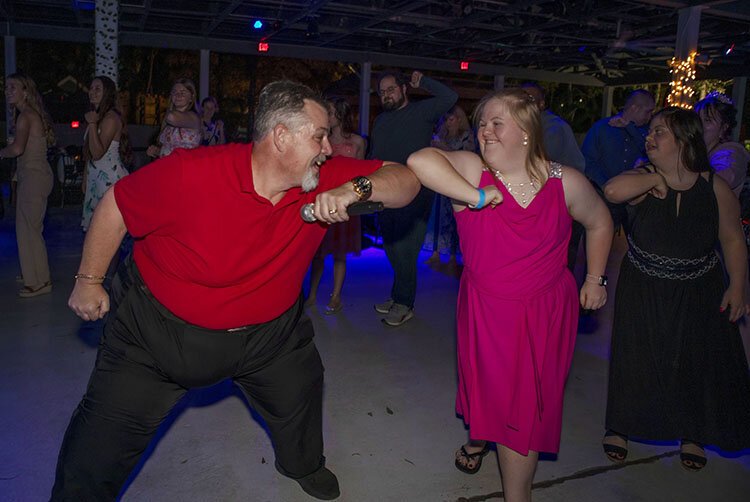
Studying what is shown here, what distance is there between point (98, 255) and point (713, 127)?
351cm

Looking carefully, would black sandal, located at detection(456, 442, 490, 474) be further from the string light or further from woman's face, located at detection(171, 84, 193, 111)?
the string light

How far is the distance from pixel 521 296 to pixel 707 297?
123 cm

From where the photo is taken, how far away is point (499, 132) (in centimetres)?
227

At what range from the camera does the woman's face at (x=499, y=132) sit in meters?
2.26

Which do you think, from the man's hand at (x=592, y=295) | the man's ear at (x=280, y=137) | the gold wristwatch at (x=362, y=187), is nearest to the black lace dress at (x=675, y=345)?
the man's hand at (x=592, y=295)

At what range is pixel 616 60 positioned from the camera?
52.6 ft

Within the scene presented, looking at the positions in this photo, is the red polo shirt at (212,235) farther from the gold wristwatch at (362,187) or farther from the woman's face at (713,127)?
the woman's face at (713,127)

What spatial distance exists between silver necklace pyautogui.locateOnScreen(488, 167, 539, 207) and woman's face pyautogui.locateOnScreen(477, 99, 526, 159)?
4.5 inches

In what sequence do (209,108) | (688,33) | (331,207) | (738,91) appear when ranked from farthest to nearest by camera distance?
(738,91), (688,33), (209,108), (331,207)

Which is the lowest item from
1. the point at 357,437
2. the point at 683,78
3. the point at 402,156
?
the point at 357,437

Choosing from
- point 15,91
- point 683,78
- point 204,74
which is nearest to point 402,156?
point 15,91

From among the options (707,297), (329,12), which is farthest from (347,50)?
(707,297)

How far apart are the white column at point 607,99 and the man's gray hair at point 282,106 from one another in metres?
18.4

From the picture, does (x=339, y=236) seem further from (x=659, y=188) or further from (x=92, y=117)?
(x=659, y=188)
